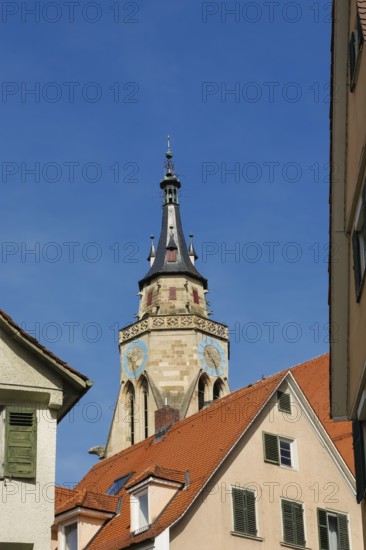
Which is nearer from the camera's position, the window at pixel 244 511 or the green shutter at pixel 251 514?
the window at pixel 244 511

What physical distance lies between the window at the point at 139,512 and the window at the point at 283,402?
149 inches

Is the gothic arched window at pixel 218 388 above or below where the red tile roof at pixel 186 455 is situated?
above

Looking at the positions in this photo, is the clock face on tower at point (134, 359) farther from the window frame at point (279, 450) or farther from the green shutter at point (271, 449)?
the green shutter at point (271, 449)

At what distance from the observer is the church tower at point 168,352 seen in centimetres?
6706

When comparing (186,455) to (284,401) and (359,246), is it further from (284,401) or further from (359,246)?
(359,246)

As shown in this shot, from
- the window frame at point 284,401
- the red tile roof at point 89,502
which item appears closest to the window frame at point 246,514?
the window frame at point 284,401

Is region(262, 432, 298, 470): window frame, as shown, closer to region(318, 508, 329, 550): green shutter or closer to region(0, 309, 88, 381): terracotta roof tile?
region(318, 508, 329, 550): green shutter

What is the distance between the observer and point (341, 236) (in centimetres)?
1511

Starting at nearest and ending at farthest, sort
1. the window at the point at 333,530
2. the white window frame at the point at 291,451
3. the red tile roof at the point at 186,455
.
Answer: the red tile roof at the point at 186,455
the window at the point at 333,530
the white window frame at the point at 291,451

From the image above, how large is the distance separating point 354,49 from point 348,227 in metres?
2.13

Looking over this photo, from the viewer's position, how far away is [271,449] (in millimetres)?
25469

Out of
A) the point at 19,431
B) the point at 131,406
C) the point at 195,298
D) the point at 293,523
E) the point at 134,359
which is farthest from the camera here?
the point at 195,298

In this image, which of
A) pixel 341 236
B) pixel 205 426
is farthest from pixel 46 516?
pixel 205 426

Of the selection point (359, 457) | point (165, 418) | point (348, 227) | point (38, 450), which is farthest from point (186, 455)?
→ point (348, 227)
